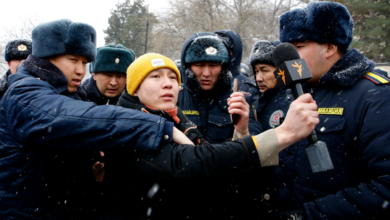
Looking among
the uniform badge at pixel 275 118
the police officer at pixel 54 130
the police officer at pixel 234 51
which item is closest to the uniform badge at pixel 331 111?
the uniform badge at pixel 275 118

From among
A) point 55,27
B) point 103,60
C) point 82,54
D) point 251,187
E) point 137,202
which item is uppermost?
point 55,27

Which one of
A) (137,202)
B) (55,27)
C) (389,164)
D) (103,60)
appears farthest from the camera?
(103,60)

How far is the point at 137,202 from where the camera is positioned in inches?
61.9

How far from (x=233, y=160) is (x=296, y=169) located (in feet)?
2.52

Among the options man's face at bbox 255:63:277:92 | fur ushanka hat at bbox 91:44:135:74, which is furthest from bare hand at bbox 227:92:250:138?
fur ushanka hat at bbox 91:44:135:74

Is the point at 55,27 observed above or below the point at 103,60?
above

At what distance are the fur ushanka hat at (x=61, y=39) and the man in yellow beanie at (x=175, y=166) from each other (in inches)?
32.4

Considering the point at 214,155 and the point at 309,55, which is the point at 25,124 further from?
the point at 309,55

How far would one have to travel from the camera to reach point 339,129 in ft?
5.64

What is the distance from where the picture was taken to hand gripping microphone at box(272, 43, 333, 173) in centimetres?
136

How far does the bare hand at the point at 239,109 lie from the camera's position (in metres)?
2.00

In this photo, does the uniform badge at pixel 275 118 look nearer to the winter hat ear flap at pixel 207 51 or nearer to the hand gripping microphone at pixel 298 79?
the winter hat ear flap at pixel 207 51

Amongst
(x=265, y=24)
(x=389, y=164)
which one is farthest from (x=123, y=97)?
(x=265, y=24)

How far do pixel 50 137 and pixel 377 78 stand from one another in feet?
6.96
